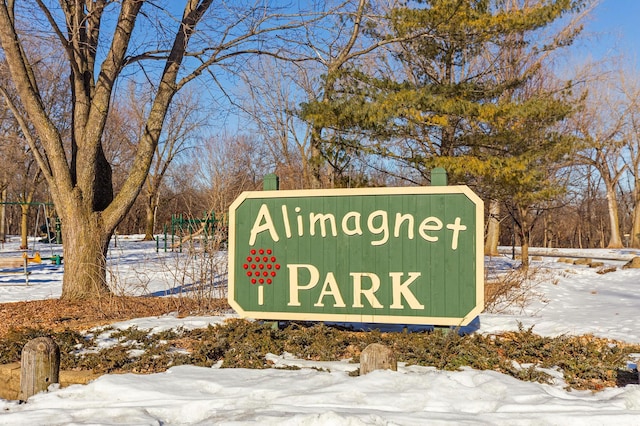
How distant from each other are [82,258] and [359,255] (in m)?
5.14

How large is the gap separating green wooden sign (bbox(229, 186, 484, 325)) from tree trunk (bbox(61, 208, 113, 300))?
11.9ft

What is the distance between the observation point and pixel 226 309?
8508mm

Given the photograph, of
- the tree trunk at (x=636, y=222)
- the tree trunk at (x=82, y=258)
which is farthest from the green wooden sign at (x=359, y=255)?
the tree trunk at (x=636, y=222)

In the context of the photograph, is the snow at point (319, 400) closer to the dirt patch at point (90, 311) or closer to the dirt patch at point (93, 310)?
the dirt patch at point (90, 311)

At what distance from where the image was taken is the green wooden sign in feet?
19.2

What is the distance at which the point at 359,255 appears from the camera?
616 cm

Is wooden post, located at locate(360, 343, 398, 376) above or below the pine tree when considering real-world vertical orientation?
below

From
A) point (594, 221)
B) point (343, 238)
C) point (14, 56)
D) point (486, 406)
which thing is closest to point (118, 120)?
point (14, 56)

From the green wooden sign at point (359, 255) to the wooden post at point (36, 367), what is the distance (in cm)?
234

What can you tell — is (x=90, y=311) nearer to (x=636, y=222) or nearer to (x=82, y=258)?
(x=82, y=258)

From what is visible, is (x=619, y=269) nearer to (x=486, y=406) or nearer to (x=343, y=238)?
(x=343, y=238)

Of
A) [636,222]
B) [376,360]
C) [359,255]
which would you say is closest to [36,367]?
[376,360]

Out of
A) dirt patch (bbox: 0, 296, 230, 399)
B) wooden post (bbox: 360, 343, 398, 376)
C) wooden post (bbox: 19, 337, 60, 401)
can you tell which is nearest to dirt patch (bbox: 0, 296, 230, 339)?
dirt patch (bbox: 0, 296, 230, 399)

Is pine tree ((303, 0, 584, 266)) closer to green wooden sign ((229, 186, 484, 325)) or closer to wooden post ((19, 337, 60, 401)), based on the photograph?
green wooden sign ((229, 186, 484, 325))
